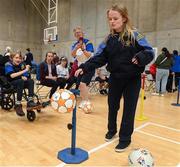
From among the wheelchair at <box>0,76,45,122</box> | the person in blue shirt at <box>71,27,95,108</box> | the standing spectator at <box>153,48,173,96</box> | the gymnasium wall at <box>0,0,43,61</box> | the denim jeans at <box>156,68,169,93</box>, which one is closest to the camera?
the wheelchair at <box>0,76,45,122</box>

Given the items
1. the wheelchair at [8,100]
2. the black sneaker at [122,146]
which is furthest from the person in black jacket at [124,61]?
the wheelchair at [8,100]

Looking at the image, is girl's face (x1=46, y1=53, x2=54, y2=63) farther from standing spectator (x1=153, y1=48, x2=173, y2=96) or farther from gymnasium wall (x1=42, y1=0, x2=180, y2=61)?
gymnasium wall (x1=42, y1=0, x2=180, y2=61)

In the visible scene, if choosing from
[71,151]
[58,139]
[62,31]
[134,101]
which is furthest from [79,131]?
[62,31]

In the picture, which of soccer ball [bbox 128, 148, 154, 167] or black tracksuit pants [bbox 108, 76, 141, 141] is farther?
black tracksuit pants [bbox 108, 76, 141, 141]

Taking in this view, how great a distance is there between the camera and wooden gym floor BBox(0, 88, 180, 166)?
2.47 m

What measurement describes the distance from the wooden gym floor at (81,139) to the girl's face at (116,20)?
143 cm

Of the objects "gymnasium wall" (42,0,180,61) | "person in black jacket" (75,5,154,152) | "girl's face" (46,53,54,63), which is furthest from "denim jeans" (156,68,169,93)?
"person in black jacket" (75,5,154,152)

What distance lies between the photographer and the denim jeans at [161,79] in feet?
24.8

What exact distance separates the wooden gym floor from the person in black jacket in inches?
11.8

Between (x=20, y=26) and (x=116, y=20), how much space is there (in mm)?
17198

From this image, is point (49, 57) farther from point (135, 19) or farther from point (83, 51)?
point (135, 19)

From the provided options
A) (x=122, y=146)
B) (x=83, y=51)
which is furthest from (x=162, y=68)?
(x=122, y=146)

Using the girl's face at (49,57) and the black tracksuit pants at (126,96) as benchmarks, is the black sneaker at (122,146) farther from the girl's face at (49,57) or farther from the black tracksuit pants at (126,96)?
the girl's face at (49,57)

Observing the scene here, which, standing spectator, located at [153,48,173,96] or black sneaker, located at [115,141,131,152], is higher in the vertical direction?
standing spectator, located at [153,48,173,96]
